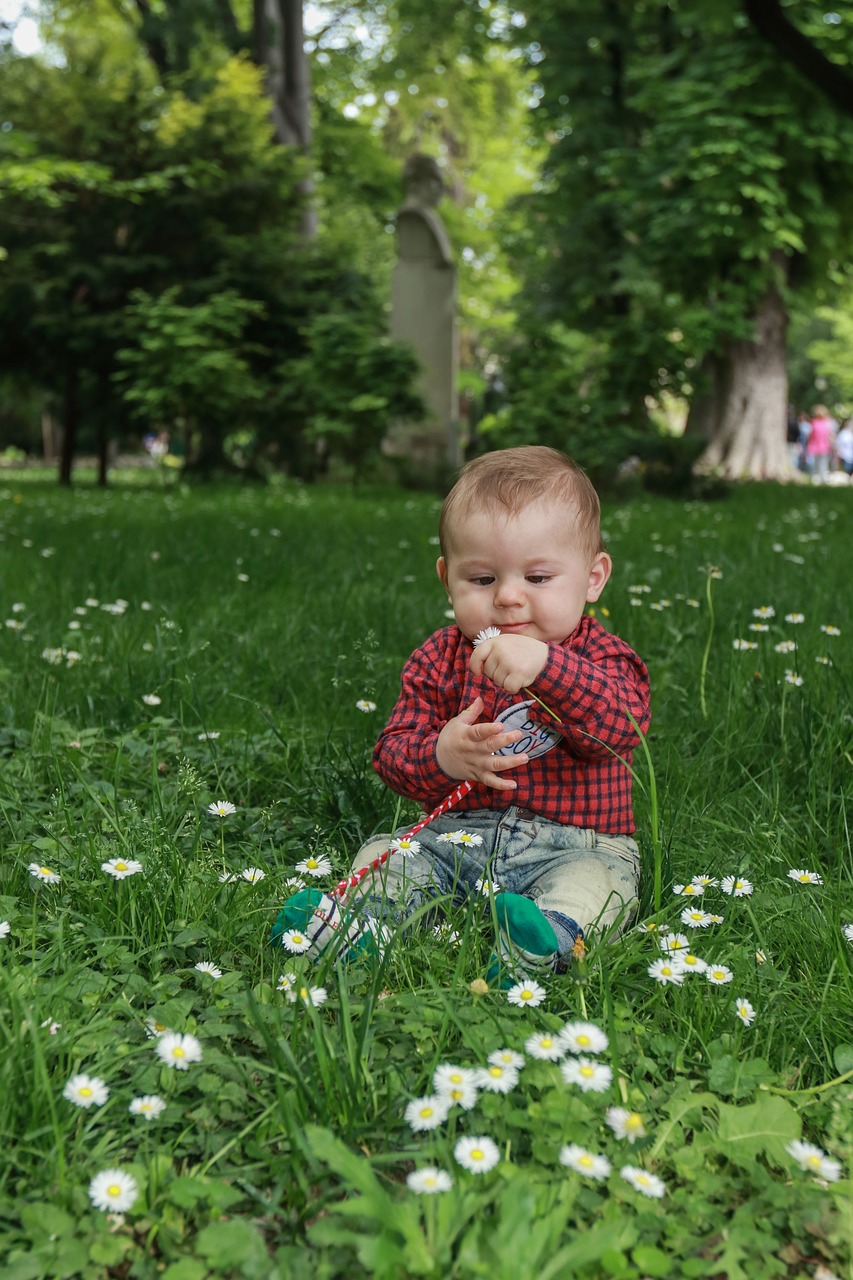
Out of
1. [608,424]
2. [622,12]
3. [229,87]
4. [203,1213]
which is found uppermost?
[622,12]

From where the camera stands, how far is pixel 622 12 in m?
18.1

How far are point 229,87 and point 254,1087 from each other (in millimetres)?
16506

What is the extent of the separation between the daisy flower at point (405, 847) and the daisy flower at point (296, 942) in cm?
26

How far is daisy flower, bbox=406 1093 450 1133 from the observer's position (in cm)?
141

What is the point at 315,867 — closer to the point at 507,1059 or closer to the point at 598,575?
the point at 507,1059

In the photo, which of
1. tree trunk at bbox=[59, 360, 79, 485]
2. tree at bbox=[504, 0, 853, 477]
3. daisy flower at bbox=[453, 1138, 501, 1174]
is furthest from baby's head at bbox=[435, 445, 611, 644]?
tree trunk at bbox=[59, 360, 79, 485]

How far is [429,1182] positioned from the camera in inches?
51.4

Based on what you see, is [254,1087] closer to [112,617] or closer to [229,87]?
[112,617]

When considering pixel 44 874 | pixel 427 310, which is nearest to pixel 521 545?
pixel 44 874

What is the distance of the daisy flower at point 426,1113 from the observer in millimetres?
1413

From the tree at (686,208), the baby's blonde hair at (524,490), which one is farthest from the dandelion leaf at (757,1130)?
the tree at (686,208)

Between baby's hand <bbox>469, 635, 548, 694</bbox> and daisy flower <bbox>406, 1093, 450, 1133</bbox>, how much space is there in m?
0.76

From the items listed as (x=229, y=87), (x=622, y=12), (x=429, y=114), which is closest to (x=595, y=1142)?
(x=229, y=87)

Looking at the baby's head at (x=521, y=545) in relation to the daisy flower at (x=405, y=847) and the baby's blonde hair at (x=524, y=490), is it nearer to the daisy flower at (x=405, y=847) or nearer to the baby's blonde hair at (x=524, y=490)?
the baby's blonde hair at (x=524, y=490)
